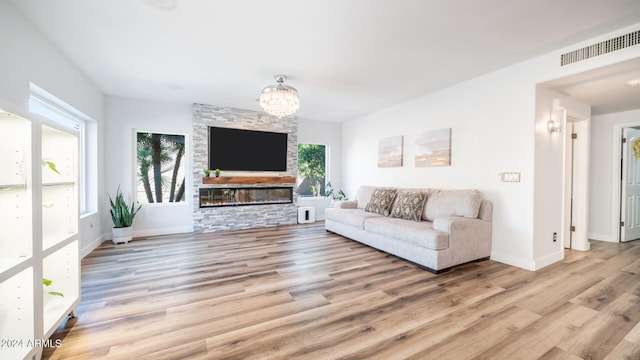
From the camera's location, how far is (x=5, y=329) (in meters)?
1.42

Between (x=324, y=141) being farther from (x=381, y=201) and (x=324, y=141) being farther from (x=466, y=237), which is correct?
(x=466, y=237)

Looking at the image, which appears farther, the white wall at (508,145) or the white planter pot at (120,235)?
the white planter pot at (120,235)

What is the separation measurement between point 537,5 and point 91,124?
5857 millimetres

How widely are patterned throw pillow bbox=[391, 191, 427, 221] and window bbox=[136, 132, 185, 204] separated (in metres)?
4.20

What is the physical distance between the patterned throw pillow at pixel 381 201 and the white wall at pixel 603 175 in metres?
3.77

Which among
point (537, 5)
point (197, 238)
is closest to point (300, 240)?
point (197, 238)

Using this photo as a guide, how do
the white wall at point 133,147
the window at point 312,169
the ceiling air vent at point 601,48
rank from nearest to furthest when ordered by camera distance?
the ceiling air vent at point 601,48, the white wall at point 133,147, the window at point 312,169

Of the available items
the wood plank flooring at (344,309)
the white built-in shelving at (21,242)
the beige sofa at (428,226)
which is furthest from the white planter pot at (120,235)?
the beige sofa at (428,226)

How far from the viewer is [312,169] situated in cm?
660

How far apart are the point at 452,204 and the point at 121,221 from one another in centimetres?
532

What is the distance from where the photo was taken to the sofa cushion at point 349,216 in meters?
4.23

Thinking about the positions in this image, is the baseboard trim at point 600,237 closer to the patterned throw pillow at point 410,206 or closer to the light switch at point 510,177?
the light switch at point 510,177

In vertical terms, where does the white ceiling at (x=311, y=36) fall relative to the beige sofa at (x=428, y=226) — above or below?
above

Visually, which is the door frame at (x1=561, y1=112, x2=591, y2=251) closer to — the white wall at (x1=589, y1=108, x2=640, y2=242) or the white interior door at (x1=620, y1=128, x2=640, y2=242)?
the white wall at (x1=589, y1=108, x2=640, y2=242)
